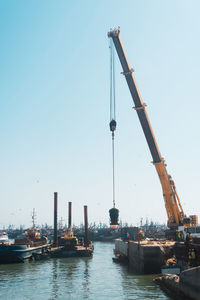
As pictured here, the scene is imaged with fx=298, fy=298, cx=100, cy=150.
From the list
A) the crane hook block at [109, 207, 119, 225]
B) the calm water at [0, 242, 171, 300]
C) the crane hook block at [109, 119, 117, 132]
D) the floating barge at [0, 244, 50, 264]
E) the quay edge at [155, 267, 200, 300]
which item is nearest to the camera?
the quay edge at [155, 267, 200, 300]

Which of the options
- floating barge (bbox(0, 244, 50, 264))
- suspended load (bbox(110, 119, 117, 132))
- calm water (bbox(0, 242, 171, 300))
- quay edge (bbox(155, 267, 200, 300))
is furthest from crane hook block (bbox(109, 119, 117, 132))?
floating barge (bbox(0, 244, 50, 264))

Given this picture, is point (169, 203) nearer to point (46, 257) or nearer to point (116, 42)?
point (46, 257)

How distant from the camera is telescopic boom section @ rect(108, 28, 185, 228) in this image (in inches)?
1882

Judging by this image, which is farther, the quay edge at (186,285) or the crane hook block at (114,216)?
the crane hook block at (114,216)

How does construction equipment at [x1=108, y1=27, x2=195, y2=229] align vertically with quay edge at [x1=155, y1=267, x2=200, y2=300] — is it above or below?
above

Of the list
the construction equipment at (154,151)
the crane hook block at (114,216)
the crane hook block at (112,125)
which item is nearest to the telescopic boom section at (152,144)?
the construction equipment at (154,151)

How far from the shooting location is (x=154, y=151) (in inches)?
1901

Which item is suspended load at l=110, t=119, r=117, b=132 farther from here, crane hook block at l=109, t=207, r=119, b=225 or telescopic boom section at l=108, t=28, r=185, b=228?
telescopic boom section at l=108, t=28, r=185, b=228

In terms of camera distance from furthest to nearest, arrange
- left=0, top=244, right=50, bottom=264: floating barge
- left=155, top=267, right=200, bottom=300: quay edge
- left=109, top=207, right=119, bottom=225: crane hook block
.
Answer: left=0, top=244, right=50, bottom=264: floating barge < left=109, top=207, right=119, bottom=225: crane hook block < left=155, top=267, right=200, bottom=300: quay edge

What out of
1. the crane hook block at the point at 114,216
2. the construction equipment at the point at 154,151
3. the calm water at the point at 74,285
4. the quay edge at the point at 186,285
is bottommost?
the calm water at the point at 74,285

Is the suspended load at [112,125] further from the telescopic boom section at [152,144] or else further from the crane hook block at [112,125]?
the telescopic boom section at [152,144]

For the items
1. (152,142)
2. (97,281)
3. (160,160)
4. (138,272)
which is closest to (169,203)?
(160,160)

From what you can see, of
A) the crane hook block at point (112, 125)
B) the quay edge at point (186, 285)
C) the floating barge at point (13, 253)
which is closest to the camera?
the quay edge at point (186, 285)

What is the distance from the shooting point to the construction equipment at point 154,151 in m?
47.8
